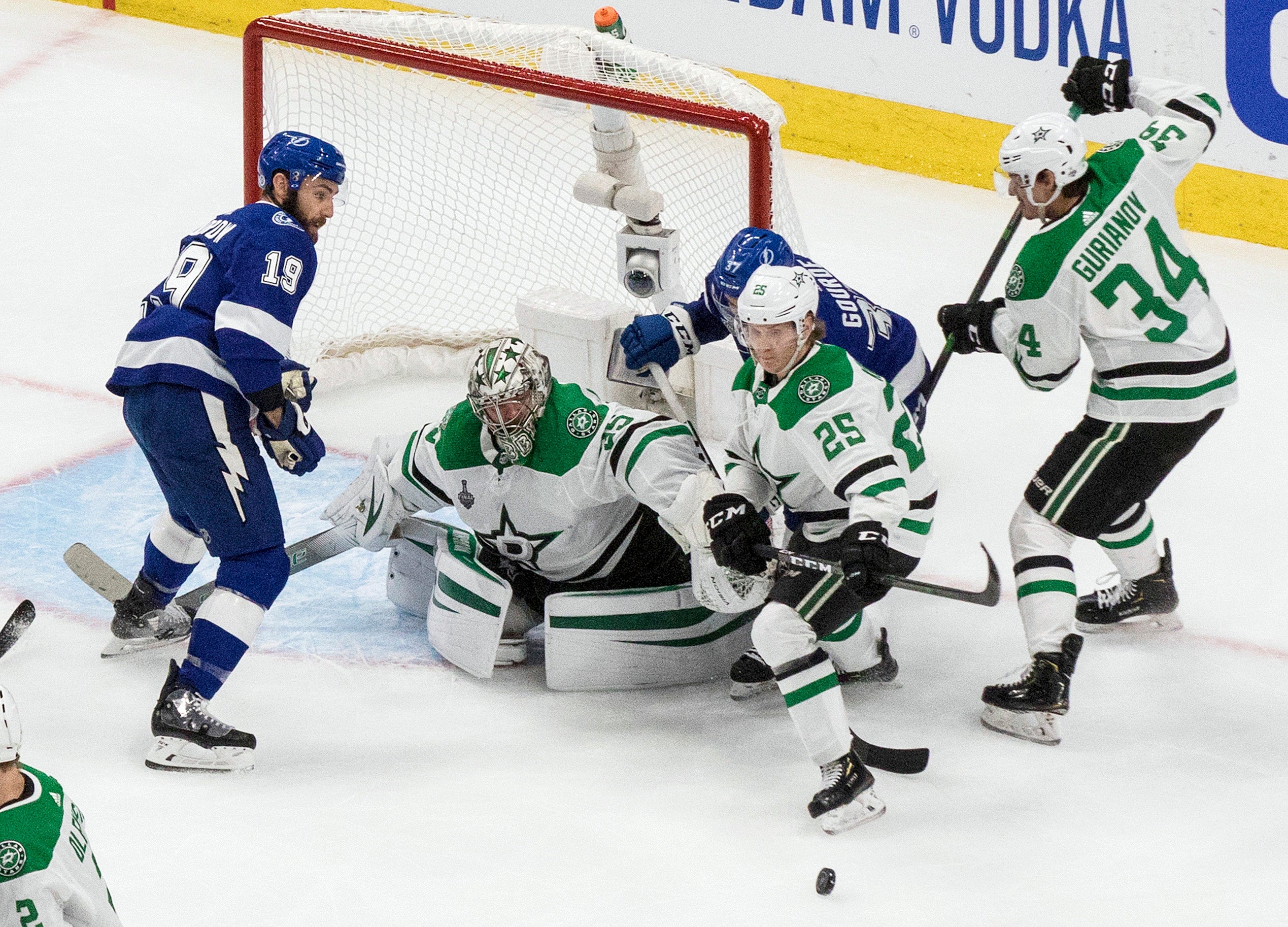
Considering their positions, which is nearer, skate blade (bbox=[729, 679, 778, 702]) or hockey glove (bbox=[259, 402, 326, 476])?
hockey glove (bbox=[259, 402, 326, 476])

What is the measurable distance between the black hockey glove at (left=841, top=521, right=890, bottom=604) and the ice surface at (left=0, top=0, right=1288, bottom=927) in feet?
1.68

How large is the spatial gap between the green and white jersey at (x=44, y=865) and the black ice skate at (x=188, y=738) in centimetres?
109

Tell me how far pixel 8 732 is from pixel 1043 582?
2109 mm

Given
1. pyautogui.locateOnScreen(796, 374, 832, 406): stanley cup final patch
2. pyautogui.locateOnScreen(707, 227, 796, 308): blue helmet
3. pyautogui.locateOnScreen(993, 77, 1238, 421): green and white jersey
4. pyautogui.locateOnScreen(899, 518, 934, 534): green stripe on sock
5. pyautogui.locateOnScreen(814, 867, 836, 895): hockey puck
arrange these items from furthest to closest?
1. pyautogui.locateOnScreen(707, 227, 796, 308): blue helmet
2. pyautogui.locateOnScreen(993, 77, 1238, 421): green and white jersey
3. pyautogui.locateOnScreen(899, 518, 934, 534): green stripe on sock
4. pyautogui.locateOnScreen(796, 374, 832, 406): stanley cup final patch
5. pyautogui.locateOnScreen(814, 867, 836, 895): hockey puck

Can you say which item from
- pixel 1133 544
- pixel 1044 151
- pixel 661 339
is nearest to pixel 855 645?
pixel 1133 544

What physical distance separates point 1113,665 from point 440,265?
262cm

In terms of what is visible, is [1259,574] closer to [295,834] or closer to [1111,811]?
[1111,811]

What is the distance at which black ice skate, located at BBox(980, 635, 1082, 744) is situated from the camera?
11.4 ft

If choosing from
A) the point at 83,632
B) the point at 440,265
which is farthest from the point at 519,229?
the point at 83,632

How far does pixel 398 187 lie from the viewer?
18.5ft

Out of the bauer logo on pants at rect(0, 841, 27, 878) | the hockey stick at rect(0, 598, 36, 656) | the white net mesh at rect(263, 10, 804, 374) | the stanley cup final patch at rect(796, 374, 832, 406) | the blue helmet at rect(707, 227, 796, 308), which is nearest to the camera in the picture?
the bauer logo on pants at rect(0, 841, 27, 878)

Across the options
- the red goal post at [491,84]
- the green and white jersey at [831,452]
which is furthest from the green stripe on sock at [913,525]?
the red goal post at [491,84]

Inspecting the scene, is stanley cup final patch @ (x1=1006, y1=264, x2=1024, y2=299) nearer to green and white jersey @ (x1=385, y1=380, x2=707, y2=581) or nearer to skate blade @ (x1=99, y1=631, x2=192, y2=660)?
green and white jersey @ (x1=385, y1=380, x2=707, y2=581)

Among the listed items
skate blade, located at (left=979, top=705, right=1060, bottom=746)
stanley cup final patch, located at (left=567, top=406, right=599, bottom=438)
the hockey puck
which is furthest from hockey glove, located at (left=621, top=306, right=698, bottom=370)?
the hockey puck
